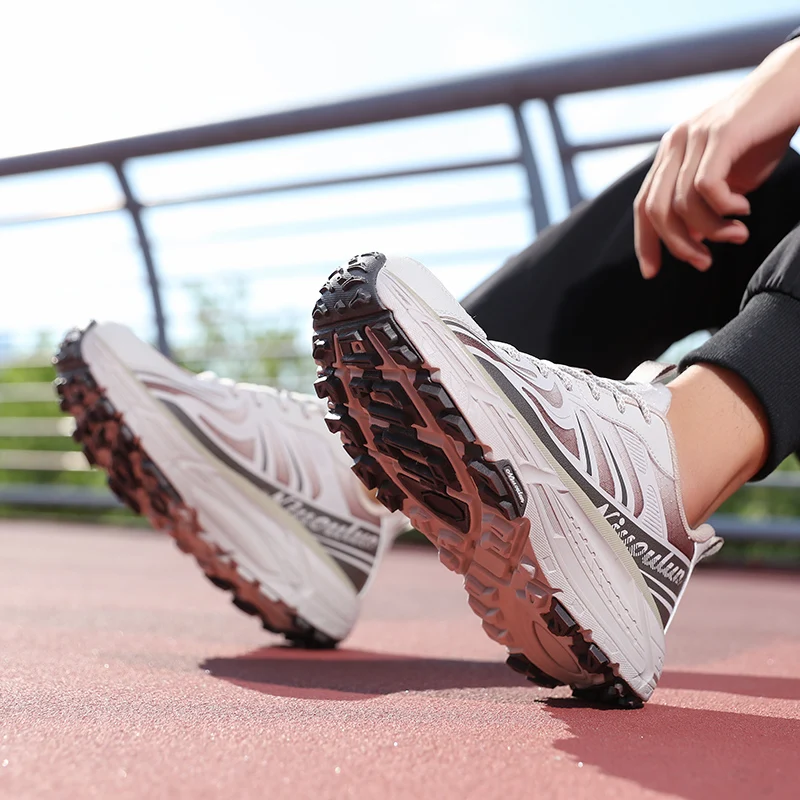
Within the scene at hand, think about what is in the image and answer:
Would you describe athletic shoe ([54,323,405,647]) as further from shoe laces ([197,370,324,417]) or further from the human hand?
the human hand

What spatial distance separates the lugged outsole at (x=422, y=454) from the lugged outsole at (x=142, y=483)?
→ 0.31 m

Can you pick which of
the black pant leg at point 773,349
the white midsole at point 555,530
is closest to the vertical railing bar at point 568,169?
the black pant leg at point 773,349

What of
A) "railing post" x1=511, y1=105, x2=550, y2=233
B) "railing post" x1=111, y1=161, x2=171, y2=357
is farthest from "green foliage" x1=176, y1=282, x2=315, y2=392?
"railing post" x1=511, y1=105, x2=550, y2=233

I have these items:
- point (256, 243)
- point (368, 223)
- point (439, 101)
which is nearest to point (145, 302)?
point (256, 243)

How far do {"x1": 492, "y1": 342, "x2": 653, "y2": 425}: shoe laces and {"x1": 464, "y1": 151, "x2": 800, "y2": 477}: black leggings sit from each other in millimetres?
206

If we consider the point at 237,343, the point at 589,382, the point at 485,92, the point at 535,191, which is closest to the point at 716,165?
the point at 589,382

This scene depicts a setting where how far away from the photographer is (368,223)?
2.53 meters

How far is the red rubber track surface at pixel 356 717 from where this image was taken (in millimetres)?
404

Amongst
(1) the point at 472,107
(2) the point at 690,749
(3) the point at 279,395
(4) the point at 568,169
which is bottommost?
(2) the point at 690,749

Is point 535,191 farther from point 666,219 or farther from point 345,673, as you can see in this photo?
point 345,673

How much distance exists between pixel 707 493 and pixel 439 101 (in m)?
1.31

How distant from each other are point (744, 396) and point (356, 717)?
12.7 inches

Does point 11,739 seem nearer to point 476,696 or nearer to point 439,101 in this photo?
point 476,696

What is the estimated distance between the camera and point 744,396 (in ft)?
2.02
